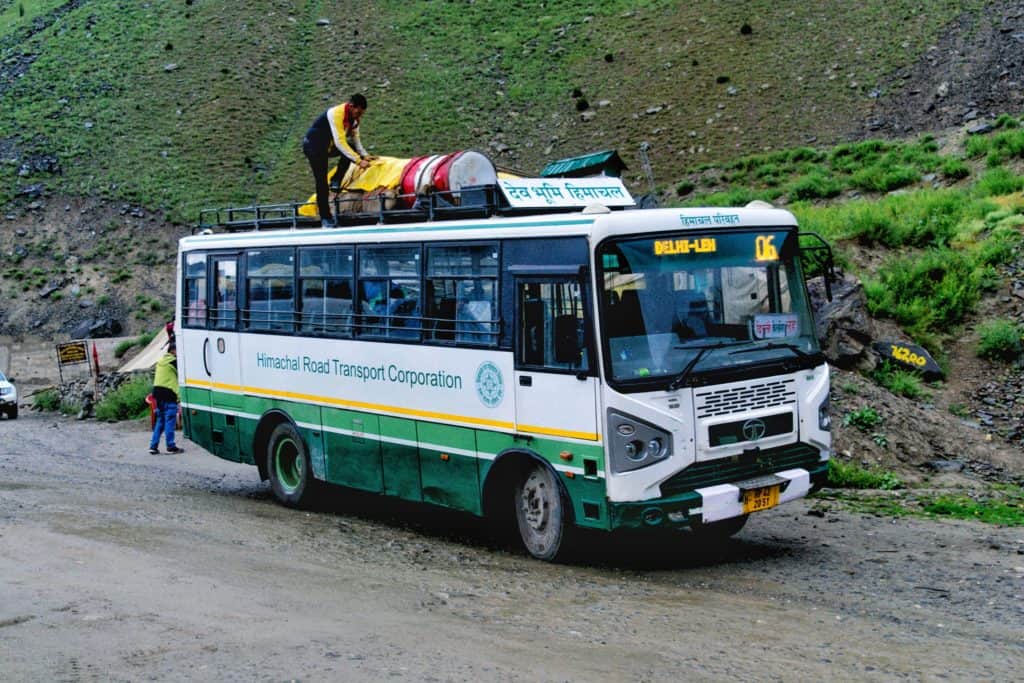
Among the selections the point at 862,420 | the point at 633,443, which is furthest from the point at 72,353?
the point at 633,443

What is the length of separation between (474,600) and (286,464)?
18.8 ft

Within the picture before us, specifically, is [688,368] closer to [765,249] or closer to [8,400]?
[765,249]

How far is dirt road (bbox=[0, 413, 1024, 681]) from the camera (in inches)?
291

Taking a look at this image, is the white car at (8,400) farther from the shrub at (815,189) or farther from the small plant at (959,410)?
the small plant at (959,410)

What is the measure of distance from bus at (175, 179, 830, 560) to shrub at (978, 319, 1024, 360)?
8.28 metres

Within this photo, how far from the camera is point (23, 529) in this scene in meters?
12.2

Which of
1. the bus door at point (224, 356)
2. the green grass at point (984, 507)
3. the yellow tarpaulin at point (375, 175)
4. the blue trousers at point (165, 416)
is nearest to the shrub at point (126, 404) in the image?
the blue trousers at point (165, 416)

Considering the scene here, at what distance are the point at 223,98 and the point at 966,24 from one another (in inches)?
1330

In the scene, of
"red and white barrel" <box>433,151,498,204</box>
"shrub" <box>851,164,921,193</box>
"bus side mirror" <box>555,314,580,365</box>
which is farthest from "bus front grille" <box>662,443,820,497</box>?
"shrub" <box>851,164,921,193</box>

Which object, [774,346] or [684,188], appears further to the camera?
[684,188]

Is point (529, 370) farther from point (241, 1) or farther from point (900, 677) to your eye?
point (241, 1)

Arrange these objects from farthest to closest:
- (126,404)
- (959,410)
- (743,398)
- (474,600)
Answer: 1. (126,404)
2. (959,410)
3. (743,398)
4. (474,600)

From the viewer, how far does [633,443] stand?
961 centimetres

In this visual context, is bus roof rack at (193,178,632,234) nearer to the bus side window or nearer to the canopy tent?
the bus side window
